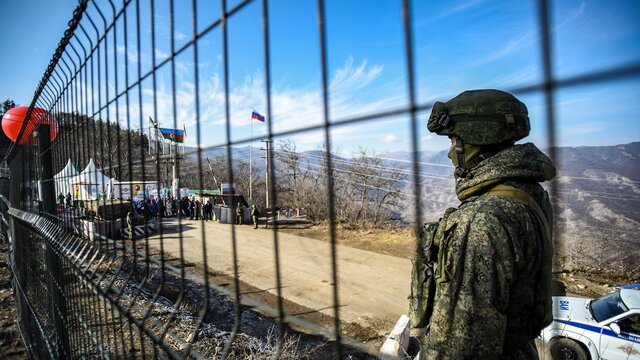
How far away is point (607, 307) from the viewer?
5.38 meters

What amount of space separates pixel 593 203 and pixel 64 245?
9.53 ft

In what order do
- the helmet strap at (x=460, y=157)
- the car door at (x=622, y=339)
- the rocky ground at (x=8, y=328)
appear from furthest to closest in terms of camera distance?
the car door at (x=622, y=339)
the rocky ground at (x=8, y=328)
the helmet strap at (x=460, y=157)

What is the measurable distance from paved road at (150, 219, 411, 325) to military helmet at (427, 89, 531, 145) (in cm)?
693

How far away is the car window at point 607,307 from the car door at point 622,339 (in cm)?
16

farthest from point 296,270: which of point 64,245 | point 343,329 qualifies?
point 64,245

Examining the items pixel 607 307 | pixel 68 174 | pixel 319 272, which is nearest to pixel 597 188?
pixel 68 174

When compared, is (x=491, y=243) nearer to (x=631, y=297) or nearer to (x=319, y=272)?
(x=631, y=297)

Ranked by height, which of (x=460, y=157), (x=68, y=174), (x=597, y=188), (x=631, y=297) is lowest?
(x=631, y=297)

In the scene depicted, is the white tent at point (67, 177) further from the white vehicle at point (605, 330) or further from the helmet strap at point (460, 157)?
the white vehicle at point (605, 330)

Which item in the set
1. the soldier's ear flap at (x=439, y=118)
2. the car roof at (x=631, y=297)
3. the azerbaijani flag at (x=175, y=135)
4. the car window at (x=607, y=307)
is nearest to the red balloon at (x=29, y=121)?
the azerbaijani flag at (x=175, y=135)

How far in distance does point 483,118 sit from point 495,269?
0.56 meters

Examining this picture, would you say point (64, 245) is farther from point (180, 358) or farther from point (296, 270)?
point (296, 270)

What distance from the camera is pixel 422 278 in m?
1.47

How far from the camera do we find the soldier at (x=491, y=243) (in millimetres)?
1193
